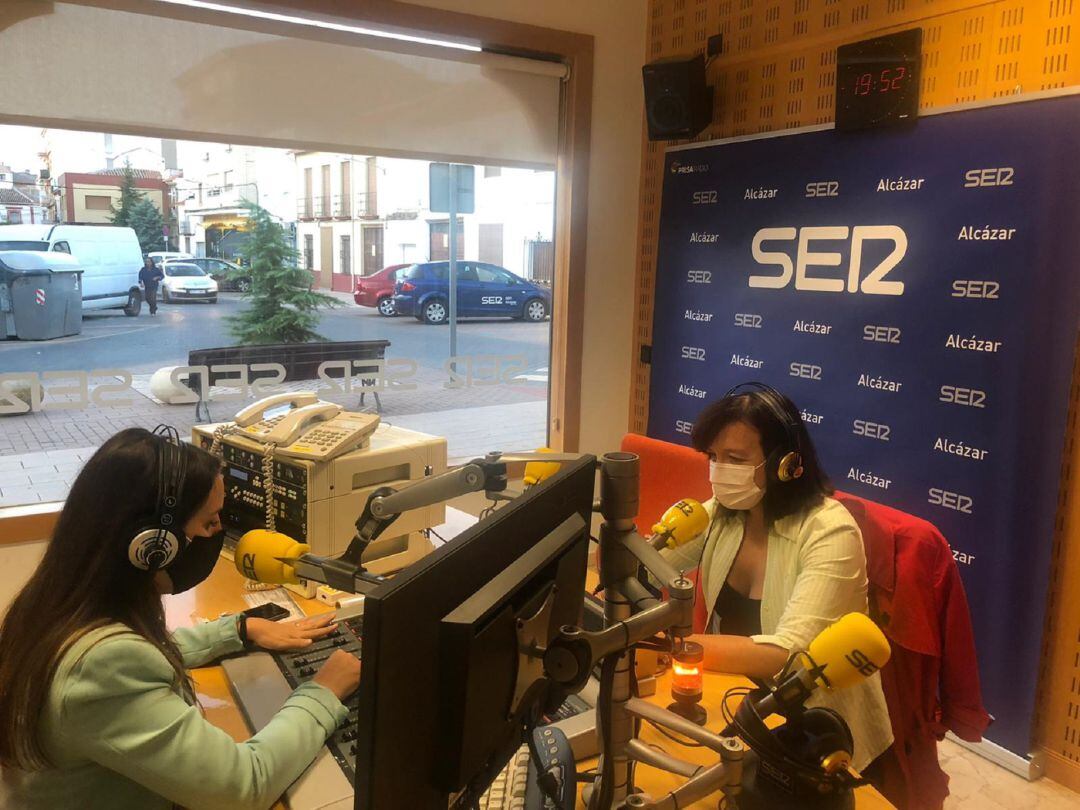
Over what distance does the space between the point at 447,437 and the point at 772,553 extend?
165 centimetres

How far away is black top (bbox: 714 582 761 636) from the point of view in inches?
70.1

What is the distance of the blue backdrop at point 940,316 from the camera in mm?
2180

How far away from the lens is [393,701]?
2.13ft

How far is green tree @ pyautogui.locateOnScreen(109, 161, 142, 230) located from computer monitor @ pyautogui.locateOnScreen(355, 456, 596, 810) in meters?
2.37

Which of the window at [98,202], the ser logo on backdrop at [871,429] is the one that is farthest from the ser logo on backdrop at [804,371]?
the window at [98,202]

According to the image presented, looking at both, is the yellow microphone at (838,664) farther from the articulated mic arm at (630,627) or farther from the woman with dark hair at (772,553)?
the woman with dark hair at (772,553)

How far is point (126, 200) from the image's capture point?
8.75ft

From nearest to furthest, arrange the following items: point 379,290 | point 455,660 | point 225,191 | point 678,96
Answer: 1. point 455,660
2. point 225,191
3. point 678,96
4. point 379,290

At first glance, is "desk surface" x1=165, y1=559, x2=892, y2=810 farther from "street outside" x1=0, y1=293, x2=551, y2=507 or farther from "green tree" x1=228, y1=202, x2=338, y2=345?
"green tree" x1=228, y1=202, x2=338, y2=345

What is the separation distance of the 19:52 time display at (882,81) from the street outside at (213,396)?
5.02 ft

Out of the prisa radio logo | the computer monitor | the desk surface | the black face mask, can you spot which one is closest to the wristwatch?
the desk surface

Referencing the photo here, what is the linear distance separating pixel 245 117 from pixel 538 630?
2.44 meters

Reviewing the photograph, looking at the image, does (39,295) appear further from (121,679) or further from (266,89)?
(121,679)

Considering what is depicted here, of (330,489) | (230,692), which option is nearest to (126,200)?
(330,489)
